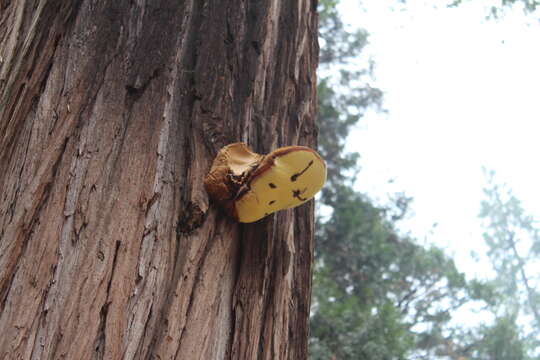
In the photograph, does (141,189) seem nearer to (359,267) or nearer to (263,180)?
(263,180)

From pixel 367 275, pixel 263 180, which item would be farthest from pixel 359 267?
pixel 263 180

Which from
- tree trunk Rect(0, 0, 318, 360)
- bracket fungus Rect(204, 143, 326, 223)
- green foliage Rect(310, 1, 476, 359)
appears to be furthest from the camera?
green foliage Rect(310, 1, 476, 359)

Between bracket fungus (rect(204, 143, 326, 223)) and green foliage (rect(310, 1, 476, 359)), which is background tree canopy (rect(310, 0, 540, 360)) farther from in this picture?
bracket fungus (rect(204, 143, 326, 223))

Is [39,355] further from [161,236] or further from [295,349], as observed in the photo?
[295,349]

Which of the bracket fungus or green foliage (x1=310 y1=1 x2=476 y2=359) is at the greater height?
green foliage (x1=310 y1=1 x2=476 y2=359)

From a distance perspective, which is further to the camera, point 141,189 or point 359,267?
point 359,267

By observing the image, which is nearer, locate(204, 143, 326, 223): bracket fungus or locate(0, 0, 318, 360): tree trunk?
locate(0, 0, 318, 360): tree trunk

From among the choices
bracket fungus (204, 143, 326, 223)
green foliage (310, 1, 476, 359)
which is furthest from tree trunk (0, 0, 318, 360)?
green foliage (310, 1, 476, 359)

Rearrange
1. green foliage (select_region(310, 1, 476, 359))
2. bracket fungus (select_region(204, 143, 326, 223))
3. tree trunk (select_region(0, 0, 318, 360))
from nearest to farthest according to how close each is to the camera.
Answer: tree trunk (select_region(0, 0, 318, 360)), bracket fungus (select_region(204, 143, 326, 223)), green foliage (select_region(310, 1, 476, 359))
